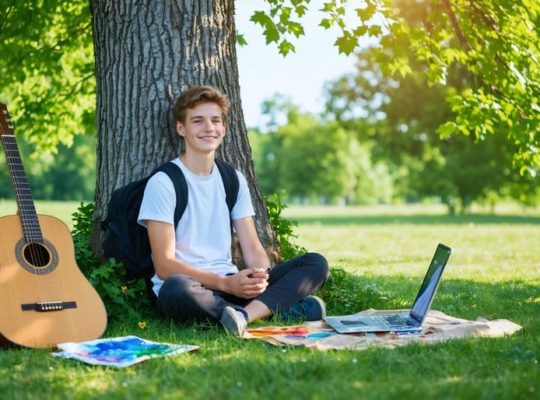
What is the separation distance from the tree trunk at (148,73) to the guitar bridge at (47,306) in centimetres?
132

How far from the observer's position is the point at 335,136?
6388 cm

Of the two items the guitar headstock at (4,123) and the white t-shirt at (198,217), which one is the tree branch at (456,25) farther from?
the guitar headstock at (4,123)

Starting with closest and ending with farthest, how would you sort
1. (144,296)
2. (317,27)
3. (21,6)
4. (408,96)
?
1. (144,296)
2. (317,27)
3. (21,6)
4. (408,96)

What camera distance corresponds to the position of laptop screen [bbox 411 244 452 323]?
4.84 m

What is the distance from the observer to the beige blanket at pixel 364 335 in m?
4.51

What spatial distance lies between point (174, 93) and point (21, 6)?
12.2 ft

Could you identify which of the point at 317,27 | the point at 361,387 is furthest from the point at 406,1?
the point at 361,387

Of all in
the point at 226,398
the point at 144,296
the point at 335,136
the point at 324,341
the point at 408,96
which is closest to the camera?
the point at 226,398

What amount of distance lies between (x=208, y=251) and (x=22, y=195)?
4.42 feet

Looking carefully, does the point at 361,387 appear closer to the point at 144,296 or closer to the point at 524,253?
the point at 144,296

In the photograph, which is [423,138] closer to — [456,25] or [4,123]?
[456,25]

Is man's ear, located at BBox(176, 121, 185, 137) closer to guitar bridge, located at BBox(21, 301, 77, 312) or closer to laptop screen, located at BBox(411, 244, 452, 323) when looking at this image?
guitar bridge, located at BBox(21, 301, 77, 312)

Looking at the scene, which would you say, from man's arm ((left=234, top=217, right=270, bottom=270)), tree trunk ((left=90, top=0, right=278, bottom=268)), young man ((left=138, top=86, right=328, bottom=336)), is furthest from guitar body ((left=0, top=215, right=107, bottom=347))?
man's arm ((left=234, top=217, right=270, bottom=270))

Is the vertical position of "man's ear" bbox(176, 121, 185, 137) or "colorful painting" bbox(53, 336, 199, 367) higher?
"man's ear" bbox(176, 121, 185, 137)
